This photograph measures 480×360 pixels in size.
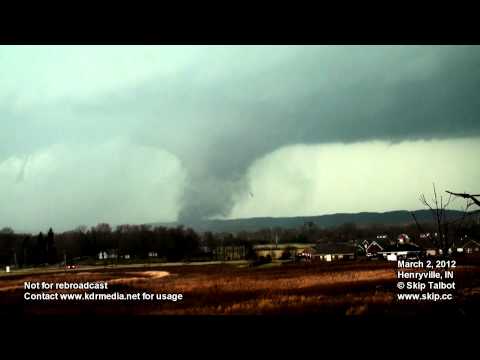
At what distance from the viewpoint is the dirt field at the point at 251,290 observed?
11.2 ft

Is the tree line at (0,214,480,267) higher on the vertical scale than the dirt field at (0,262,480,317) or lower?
higher

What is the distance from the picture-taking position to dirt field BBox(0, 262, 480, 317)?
341cm

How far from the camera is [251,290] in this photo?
4.08m

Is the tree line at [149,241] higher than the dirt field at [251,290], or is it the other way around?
the tree line at [149,241]

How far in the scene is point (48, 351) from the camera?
3.10 metres

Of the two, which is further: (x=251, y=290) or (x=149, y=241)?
(x=149, y=241)

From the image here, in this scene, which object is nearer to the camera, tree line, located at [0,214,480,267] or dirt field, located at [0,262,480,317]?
dirt field, located at [0,262,480,317]

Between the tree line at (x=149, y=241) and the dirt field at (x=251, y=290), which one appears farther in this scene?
the tree line at (x=149, y=241)
